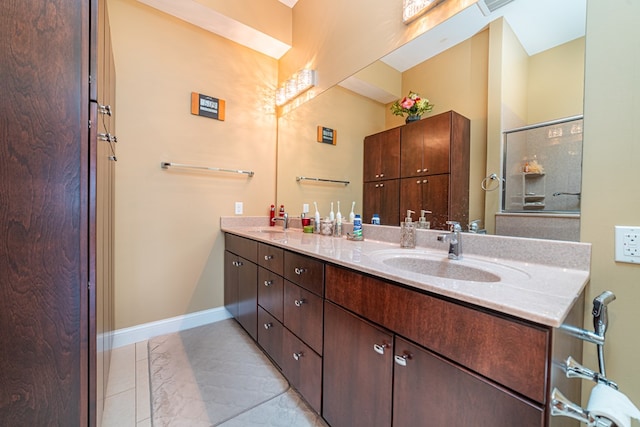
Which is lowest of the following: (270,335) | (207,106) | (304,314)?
(270,335)

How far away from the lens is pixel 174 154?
205cm

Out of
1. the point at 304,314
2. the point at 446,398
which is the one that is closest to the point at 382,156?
the point at 304,314

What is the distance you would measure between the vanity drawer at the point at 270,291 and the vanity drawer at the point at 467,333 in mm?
656

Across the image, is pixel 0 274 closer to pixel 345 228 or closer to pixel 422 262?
pixel 422 262

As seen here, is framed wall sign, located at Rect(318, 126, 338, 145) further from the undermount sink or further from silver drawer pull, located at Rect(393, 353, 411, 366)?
silver drawer pull, located at Rect(393, 353, 411, 366)

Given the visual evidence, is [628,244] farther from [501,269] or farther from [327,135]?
[327,135]

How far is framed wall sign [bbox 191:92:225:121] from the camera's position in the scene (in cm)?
211

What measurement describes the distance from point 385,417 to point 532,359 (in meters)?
0.54

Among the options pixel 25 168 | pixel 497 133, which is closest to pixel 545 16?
pixel 497 133

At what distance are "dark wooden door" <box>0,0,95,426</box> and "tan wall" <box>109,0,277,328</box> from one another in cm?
120

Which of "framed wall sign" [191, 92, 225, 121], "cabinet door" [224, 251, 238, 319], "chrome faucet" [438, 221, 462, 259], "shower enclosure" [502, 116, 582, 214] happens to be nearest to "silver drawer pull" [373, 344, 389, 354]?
"chrome faucet" [438, 221, 462, 259]

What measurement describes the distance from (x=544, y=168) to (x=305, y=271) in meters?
1.07

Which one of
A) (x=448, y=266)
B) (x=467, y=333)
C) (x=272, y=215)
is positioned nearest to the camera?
(x=467, y=333)

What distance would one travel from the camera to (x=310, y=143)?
89.6 inches
